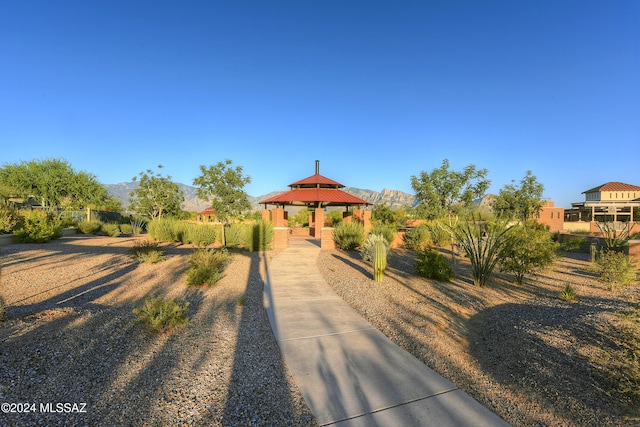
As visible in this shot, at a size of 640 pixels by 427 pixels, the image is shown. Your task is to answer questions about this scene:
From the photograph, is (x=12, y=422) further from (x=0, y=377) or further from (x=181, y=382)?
(x=181, y=382)

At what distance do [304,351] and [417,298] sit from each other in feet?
13.0

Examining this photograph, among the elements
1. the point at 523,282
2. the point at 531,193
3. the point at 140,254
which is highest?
the point at 531,193

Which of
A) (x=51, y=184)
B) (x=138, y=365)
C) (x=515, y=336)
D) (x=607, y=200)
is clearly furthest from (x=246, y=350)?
(x=607, y=200)

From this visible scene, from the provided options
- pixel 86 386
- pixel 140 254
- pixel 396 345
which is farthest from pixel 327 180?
pixel 86 386

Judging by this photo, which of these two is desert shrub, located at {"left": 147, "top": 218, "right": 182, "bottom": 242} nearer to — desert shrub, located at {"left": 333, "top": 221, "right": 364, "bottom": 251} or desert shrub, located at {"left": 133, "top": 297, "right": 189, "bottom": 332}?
desert shrub, located at {"left": 333, "top": 221, "right": 364, "bottom": 251}

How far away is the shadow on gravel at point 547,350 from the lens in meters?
3.31

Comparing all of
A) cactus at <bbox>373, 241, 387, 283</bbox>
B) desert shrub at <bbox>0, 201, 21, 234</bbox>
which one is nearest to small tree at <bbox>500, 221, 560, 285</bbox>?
cactus at <bbox>373, 241, 387, 283</bbox>

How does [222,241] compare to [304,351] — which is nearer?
[304,351]

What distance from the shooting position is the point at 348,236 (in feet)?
51.1

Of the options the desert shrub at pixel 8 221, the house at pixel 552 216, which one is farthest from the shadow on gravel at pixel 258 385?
the house at pixel 552 216

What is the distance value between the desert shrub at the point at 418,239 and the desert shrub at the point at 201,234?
10.7 meters

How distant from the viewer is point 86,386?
10.7ft

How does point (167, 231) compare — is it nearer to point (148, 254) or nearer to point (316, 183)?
point (148, 254)

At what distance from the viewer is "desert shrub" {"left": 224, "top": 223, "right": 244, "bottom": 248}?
14837mm
